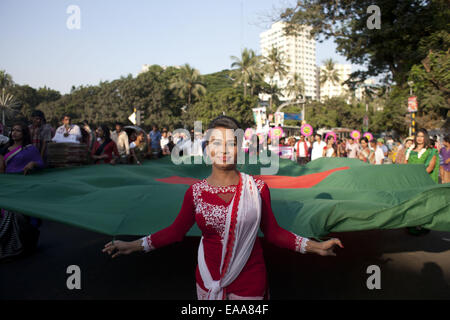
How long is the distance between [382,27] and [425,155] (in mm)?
10424

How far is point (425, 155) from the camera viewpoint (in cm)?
729

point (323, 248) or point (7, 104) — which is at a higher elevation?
point (7, 104)

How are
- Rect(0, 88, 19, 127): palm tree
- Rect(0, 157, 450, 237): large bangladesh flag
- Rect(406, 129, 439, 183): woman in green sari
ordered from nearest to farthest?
Rect(0, 157, 450, 237): large bangladesh flag
Rect(406, 129, 439, 183): woman in green sari
Rect(0, 88, 19, 127): palm tree

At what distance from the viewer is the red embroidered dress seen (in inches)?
85.0

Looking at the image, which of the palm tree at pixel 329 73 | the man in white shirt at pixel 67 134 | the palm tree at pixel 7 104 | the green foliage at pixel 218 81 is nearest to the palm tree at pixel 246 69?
the green foliage at pixel 218 81

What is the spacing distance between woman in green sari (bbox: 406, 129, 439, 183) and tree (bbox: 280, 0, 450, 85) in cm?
871

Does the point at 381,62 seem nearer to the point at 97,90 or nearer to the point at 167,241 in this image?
the point at 167,241

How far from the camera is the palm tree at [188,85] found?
2229 inches

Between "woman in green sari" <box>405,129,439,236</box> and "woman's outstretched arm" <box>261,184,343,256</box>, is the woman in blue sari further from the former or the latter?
"woman in green sari" <box>405,129,439,236</box>

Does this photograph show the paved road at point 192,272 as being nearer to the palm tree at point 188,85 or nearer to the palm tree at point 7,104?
the palm tree at point 7,104

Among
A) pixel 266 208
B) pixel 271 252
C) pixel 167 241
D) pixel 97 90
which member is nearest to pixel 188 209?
pixel 167 241

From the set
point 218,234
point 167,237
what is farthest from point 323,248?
point 167,237

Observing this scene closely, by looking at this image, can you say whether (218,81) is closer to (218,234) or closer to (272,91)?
(272,91)

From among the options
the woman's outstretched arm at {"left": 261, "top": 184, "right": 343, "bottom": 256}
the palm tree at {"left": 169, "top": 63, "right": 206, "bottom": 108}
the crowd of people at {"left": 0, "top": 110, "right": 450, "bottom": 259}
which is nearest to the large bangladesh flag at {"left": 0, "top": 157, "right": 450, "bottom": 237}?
the crowd of people at {"left": 0, "top": 110, "right": 450, "bottom": 259}
